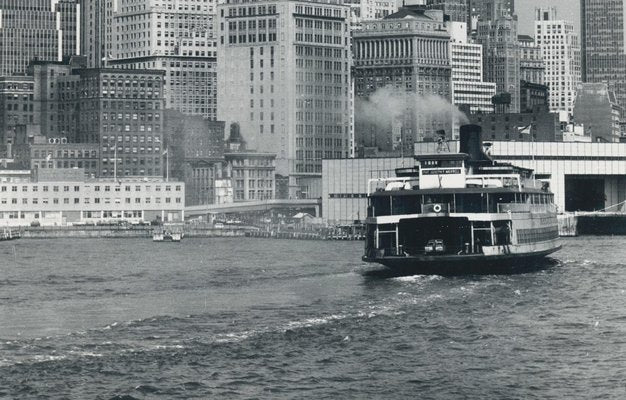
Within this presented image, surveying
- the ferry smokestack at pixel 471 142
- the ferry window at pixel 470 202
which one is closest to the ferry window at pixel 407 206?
the ferry window at pixel 470 202

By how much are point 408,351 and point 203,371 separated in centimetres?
1273

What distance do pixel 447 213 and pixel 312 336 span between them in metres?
39.4

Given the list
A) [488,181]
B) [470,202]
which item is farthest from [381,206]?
[488,181]

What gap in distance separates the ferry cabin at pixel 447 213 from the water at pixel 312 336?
279 centimetres

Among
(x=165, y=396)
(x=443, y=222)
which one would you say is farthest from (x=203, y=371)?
(x=443, y=222)

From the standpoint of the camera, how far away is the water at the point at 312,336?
7281cm

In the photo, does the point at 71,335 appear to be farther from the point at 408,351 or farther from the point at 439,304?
the point at 439,304

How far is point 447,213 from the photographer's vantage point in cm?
12425

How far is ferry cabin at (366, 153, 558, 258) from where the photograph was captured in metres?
124

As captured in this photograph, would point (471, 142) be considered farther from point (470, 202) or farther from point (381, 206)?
point (381, 206)

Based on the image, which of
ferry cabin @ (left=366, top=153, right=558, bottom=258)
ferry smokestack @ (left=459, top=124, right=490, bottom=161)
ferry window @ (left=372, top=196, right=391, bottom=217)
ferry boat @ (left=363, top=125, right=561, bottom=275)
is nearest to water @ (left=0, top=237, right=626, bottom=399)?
ferry boat @ (left=363, top=125, right=561, bottom=275)

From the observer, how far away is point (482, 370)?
7769cm

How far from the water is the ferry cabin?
110 inches

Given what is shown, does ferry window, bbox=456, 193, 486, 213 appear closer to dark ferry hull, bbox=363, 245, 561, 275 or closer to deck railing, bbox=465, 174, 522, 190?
deck railing, bbox=465, 174, 522, 190
